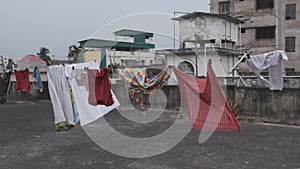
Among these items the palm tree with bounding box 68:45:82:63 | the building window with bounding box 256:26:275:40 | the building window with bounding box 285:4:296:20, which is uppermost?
the building window with bounding box 285:4:296:20

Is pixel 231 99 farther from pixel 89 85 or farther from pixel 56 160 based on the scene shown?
pixel 56 160

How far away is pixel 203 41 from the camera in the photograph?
17406 mm

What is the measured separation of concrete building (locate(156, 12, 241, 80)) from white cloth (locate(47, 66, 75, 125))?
9.42 metres

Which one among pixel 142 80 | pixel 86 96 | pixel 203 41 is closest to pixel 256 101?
pixel 142 80

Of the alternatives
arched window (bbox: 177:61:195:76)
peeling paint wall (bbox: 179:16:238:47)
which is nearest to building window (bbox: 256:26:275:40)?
peeling paint wall (bbox: 179:16:238:47)

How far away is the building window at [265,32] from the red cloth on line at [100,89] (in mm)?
18699

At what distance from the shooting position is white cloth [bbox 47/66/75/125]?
6.84 m

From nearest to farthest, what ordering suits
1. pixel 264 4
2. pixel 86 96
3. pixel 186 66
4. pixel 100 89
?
pixel 100 89, pixel 86 96, pixel 186 66, pixel 264 4

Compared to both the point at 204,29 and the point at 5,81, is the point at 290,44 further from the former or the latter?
the point at 5,81

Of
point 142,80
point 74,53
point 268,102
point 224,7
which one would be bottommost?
point 268,102

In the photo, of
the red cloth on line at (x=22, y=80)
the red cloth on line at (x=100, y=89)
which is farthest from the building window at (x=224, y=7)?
the red cloth on line at (x=100, y=89)

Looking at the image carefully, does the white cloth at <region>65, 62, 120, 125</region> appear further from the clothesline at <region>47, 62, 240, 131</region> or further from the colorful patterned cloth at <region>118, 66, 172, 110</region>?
the colorful patterned cloth at <region>118, 66, 172, 110</region>

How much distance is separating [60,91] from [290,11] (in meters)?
20.8

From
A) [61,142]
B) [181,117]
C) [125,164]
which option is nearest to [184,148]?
[125,164]
